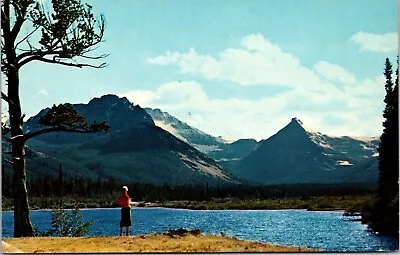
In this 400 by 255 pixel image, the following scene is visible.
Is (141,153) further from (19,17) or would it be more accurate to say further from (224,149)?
(19,17)

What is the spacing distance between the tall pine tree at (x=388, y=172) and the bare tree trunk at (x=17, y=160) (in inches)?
264

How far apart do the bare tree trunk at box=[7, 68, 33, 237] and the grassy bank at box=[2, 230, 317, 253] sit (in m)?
1.29

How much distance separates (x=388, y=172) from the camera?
12.0 m

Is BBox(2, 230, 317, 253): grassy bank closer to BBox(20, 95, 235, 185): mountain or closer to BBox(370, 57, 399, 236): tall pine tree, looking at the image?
BBox(370, 57, 399, 236): tall pine tree

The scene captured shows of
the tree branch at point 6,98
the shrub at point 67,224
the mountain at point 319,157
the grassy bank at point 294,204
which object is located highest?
the tree branch at point 6,98

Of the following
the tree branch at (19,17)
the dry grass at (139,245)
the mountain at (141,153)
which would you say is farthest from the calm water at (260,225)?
the mountain at (141,153)

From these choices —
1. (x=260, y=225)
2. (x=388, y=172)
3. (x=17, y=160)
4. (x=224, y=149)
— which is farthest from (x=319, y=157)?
(x=224, y=149)

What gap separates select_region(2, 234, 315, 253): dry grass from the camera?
33.6ft

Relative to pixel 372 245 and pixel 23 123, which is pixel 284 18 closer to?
pixel 372 245

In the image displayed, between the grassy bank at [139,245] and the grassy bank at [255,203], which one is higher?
the grassy bank at [255,203]

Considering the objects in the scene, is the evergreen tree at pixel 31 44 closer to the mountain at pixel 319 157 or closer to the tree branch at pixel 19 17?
the tree branch at pixel 19 17

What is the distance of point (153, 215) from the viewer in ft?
48.5

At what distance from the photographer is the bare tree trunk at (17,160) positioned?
1202 cm

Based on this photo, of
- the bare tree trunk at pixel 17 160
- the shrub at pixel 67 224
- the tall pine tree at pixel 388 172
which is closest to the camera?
the tall pine tree at pixel 388 172
